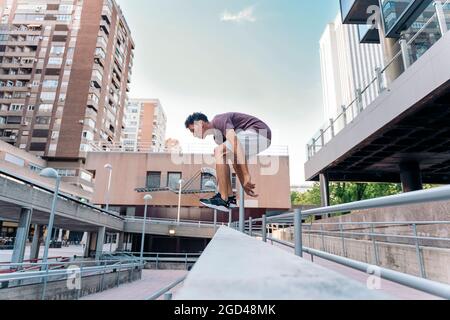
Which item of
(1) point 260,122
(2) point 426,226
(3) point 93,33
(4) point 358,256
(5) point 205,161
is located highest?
(3) point 93,33

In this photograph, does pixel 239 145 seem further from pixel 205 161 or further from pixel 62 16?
pixel 62 16

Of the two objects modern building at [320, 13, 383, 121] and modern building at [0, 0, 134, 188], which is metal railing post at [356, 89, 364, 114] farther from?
modern building at [0, 0, 134, 188]

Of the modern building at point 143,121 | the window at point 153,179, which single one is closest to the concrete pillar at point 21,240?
the window at point 153,179

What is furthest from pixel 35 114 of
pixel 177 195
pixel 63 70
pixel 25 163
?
pixel 177 195

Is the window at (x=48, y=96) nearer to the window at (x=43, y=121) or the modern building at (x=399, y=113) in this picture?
the window at (x=43, y=121)

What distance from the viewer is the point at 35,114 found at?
4775cm

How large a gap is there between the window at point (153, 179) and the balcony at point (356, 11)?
2255 cm

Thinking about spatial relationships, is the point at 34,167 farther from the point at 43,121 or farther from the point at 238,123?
the point at 238,123

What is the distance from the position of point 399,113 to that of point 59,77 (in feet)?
182

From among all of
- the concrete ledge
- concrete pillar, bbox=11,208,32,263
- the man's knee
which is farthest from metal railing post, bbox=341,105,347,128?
concrete pillar, bbox=11,208,32,263

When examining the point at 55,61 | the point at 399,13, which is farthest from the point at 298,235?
the point at 55,61

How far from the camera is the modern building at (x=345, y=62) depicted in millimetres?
10947
